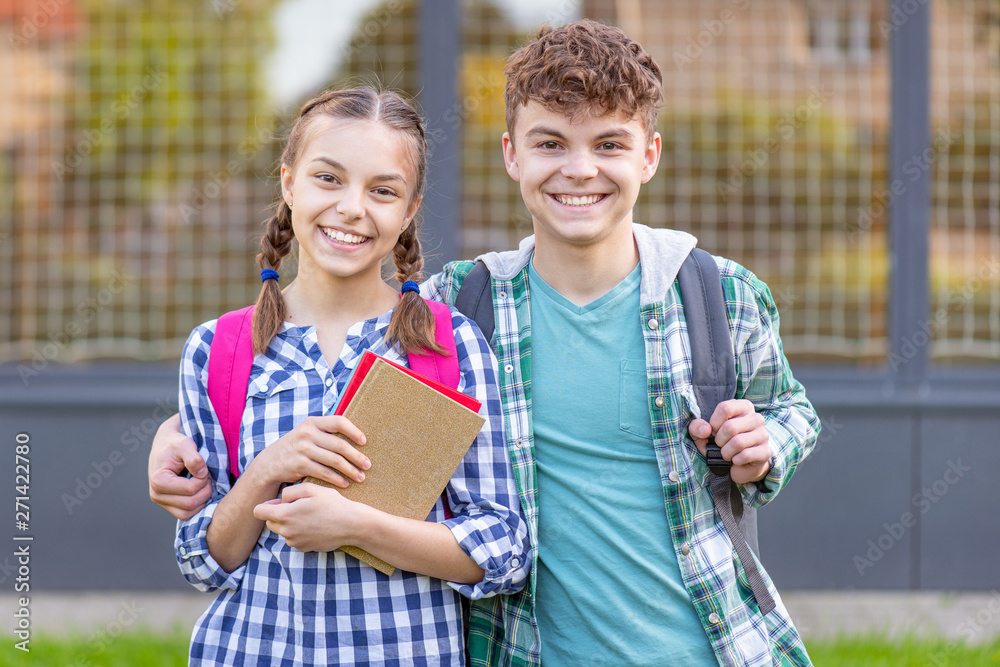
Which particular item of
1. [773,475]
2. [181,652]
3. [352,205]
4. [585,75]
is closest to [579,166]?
[585,75]

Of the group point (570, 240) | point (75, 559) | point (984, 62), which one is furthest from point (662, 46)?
point (75, 559)

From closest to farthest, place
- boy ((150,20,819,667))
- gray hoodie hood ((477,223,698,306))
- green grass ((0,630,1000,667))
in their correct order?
1. boy ((150,20,819,667))
2. gray hoodie hood ((477,223,698,306))
3. green grass ((0,630,1000,667))

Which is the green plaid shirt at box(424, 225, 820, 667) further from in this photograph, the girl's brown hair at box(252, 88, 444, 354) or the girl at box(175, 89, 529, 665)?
the girl's brown hair at box(252, 88, 444, 354)

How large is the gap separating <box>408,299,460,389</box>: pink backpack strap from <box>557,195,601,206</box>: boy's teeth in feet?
1.19

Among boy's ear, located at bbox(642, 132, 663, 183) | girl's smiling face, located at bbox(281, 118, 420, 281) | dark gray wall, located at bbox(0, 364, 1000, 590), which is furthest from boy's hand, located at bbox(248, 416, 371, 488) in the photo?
dark gray wall, located at bbox(0, 364, 1000, 590)

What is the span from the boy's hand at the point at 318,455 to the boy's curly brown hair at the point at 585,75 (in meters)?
0.80

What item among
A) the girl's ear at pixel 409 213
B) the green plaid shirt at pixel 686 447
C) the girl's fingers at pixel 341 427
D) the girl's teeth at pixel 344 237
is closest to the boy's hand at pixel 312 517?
the girl's fingers at pixel 341 427

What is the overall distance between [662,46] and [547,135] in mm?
3364

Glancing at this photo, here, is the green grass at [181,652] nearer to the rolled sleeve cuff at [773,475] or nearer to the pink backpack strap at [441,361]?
the rolled sleeve cuff at [773,475]

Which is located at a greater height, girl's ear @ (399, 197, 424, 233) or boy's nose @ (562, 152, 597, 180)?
boy's nose @ (562, 152, 597, 180)

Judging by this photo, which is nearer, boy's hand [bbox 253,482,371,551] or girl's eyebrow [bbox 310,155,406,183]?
boy's hand [bbox 253,482,371,551]

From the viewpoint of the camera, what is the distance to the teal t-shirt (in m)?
1.87

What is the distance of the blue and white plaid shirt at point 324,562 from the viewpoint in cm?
173

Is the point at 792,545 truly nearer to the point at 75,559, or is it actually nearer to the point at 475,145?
the point at 475,145
